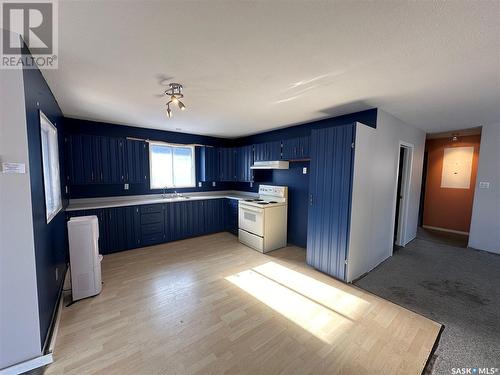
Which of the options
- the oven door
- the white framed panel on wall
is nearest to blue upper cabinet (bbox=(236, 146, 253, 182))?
the oven door

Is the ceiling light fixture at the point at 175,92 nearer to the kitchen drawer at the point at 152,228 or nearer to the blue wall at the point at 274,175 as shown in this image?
the blue wall at the point at 274,175

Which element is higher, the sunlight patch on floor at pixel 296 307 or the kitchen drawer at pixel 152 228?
the kitchen drawer at pixel 152 228

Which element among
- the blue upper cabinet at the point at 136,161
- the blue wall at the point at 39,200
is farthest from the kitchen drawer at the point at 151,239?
the blue wall at the point at 39,200

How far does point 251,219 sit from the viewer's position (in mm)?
4004

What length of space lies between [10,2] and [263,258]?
12.2 ft

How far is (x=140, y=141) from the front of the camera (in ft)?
13.6

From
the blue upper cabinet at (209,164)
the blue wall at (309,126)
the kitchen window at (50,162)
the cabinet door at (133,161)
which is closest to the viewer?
the kitchen window at (50,162)

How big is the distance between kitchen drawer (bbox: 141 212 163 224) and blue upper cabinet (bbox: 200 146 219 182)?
1.47m

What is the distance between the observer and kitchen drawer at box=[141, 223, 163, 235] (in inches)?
155

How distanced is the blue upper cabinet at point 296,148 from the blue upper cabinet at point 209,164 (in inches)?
77.0

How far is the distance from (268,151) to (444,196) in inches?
194

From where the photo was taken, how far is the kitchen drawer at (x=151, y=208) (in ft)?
12.9

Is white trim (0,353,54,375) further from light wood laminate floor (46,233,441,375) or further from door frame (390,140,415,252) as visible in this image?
door frame (390,140,415,252)

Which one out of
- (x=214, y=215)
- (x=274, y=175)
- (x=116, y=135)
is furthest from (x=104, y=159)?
(x=274, y=175)
